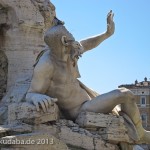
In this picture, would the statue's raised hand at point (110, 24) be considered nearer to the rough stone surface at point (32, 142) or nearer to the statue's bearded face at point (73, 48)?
the statue's bearded face at point (73, 48)

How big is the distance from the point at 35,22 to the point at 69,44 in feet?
5.11

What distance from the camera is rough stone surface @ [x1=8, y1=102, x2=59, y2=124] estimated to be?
5.84 metres

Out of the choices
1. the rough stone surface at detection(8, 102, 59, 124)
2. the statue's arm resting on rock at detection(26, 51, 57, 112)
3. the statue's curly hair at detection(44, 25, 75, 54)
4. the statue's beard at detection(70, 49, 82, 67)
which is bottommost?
the rough stone surface at detection(8, 102, 59, 124)

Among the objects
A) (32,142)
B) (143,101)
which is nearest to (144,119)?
(143,101)

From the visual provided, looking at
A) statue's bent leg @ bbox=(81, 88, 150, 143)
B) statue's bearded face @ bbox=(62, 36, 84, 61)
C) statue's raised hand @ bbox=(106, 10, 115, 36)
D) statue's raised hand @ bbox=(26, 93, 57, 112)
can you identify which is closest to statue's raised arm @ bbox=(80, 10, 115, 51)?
statue's raised hand @ bbox=(106, 10, 115, 36)

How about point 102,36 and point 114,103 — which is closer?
point 114,103

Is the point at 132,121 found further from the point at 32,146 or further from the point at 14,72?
the point at 14,72

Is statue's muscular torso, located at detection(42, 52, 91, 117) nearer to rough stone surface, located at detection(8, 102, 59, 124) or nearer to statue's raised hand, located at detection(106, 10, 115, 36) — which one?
rough stone surface, located at detection(8, 102, 59, 124)

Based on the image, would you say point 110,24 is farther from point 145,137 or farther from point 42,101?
point 42,101

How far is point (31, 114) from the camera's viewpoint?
5.85 meters

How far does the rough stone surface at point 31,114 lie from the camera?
584 centimetres

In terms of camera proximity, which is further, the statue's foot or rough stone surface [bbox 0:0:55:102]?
rough stone surface [bbox 0:0:55:102]

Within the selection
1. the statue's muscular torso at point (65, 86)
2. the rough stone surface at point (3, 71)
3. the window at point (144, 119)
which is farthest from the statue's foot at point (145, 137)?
the window at point (144, 119)

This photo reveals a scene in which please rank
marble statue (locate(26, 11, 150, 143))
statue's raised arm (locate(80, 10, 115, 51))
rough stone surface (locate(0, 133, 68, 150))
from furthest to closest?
statue's raised arm (locate(80, 10, 115, 51)), marble statue (locate(26, 11, 150, 143)), rough stone surface (locate(0, 133, 68, 150))
